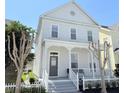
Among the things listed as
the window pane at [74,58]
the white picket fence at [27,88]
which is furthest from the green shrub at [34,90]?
the window pane at [74,58]

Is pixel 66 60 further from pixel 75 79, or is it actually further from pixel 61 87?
pixel 61 87

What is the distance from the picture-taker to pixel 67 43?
11.2m

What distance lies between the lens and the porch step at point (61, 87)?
27.1 feet

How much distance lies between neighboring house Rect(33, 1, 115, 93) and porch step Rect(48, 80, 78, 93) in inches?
35.8

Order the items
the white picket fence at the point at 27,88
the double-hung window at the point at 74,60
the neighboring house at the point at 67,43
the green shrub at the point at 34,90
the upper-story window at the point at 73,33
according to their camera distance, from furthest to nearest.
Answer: the upper-story window at the point at 73,33, the double-hung window at the point at 74,60, the neighboring house at the point at 67,43, the green shrub at the point at 34,90, the white picket fence at the point at 27,88

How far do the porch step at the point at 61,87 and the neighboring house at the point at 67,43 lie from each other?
2.99 feet

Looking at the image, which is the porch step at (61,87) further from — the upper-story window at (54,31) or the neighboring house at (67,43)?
the upper-story window at (54,31)

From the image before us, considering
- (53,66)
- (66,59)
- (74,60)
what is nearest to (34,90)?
(53,66)

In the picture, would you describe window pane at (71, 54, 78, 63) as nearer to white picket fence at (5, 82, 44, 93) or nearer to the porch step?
the porch step

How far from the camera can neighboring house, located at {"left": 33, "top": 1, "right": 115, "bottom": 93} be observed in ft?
36.4

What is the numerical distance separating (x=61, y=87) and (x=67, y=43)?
138 inches

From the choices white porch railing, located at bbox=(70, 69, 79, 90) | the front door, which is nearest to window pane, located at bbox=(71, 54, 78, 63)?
the front door
